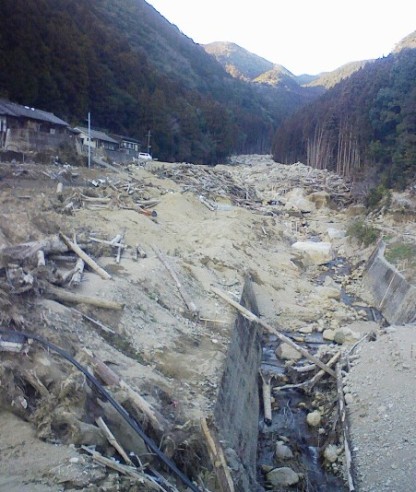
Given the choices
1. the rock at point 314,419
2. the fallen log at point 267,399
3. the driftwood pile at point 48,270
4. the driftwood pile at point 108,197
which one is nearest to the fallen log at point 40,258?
the driftwood pile at point 48,270

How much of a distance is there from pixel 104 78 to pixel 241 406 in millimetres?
43029

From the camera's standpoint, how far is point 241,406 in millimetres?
9070

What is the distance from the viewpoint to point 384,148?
3591 centimetres

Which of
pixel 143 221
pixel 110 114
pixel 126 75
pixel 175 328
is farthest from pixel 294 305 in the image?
pixel 126 75

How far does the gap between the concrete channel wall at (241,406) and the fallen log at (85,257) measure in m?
3.36

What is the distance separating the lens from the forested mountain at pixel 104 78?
3338cm

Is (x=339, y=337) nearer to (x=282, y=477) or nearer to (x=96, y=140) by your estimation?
(x=282, y=477)

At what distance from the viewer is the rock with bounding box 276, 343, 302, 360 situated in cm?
1288

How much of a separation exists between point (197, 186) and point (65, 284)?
77.5ft

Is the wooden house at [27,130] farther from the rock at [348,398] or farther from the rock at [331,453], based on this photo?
the rock at [331,453]

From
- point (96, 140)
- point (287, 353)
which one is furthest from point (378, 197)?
point (287, 353)

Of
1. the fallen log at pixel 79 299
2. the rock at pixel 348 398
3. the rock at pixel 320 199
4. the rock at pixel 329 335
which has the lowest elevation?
the rock at pixel 329 335

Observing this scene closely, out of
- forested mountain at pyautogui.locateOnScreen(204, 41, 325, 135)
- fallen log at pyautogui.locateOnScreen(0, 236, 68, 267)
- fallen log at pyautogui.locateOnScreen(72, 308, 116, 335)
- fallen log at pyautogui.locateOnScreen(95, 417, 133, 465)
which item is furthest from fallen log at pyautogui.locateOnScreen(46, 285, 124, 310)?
forested mountain at pyautogui.locateOnScreen(204, 41, 325, 135)

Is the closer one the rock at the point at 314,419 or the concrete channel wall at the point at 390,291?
the rock at the point at 314,419
